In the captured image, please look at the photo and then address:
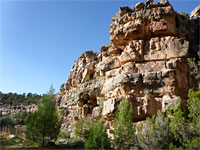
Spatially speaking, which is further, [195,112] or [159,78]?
[159,78]

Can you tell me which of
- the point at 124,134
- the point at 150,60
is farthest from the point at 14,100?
the point at 124,134

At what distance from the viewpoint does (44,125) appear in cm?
1958

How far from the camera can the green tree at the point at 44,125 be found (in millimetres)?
19172

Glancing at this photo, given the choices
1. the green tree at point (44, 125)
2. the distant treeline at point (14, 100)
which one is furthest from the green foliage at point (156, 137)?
the distant treeline at point (14, 100)

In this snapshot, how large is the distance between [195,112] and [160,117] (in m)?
3.24

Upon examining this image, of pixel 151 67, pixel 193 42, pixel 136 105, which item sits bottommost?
pixel 136 105

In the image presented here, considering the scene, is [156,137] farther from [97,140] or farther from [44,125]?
[44,125]

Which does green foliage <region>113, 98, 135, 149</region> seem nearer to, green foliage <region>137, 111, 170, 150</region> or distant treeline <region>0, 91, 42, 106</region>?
green foliage <region>137, 111, 170, 150</region>

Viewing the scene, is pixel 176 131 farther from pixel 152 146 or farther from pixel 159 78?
pixel 159 78

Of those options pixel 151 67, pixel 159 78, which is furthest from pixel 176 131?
pixel 151 67

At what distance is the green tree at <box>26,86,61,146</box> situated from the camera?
19.2 meters

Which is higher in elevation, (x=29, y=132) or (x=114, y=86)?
(x=114, y=86)

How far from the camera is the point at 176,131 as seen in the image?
408 inches

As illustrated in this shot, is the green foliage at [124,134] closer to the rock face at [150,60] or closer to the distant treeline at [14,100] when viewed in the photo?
the rock face at [150,60]
